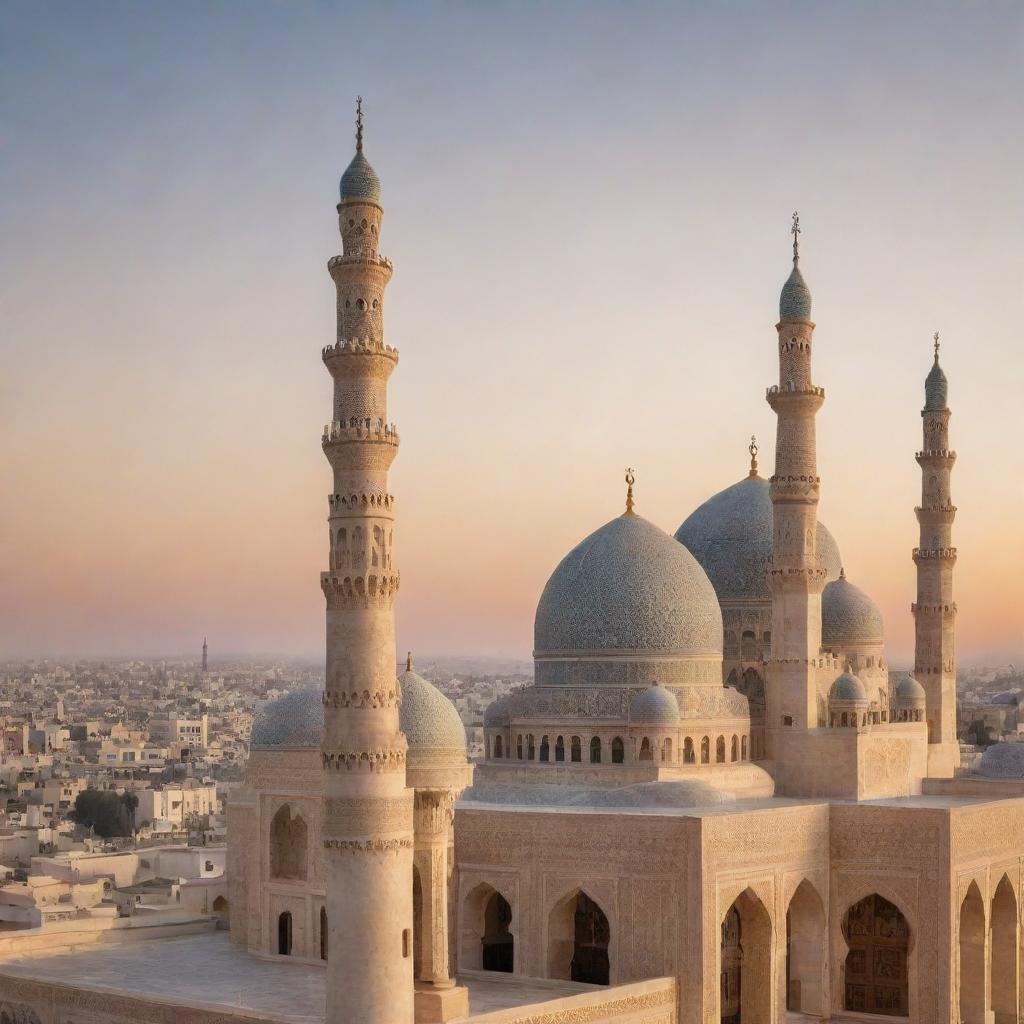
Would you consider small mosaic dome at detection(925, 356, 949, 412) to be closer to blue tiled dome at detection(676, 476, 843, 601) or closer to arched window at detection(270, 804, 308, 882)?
blue tiled dome at detection(676, 476, 843, 601)

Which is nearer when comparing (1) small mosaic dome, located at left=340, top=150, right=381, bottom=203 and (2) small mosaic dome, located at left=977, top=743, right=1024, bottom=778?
(1) small mosaic dome, located at left=340, top=150, right=381, bottom=203

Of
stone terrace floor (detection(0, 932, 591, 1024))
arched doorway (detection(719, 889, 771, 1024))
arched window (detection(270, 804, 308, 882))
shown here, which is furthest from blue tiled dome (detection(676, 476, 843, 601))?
stone terrace floor (detection(0, 932, 591, 1024))

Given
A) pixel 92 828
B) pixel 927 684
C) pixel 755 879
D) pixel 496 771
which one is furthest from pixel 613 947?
pixel 92 828

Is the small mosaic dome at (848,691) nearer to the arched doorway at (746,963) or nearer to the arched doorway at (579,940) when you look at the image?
the arched doorway at (746,963)

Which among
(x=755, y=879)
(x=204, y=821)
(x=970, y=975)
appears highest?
(x=755, y=879)

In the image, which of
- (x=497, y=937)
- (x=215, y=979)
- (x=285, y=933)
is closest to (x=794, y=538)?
(x=497, y=937)

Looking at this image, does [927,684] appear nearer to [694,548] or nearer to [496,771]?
[694,548]

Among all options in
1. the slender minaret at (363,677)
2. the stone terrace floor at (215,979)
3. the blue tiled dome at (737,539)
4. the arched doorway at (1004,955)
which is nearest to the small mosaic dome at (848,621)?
the blue tiled dome at (737,539)
